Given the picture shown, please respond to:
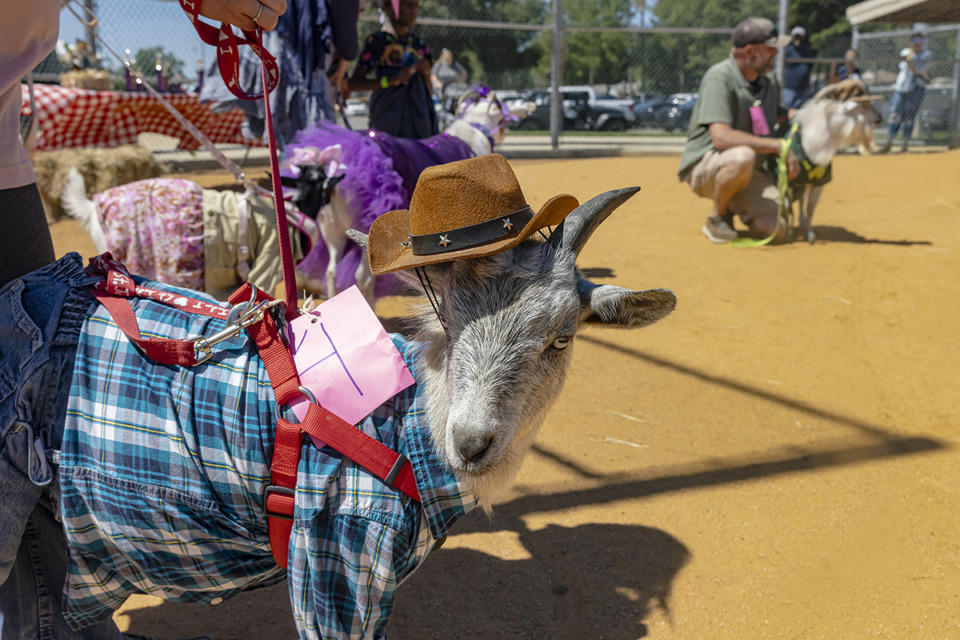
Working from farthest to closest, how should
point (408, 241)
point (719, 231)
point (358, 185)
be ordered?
point (719, 231) → point (358, 185) → point (408, 241)

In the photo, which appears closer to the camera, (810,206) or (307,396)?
(307,396)

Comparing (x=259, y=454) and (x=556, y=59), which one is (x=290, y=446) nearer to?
(x=259, y=454)

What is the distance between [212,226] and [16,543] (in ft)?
8.56

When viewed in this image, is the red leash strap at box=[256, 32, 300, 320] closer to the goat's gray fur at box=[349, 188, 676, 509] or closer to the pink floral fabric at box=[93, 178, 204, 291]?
the goat's gray fur at box=[349, 188, 676, 509]

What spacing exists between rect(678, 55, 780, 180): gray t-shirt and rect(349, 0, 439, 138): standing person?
3325 mm

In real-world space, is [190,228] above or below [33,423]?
above

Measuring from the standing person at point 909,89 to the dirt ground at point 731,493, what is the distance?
11.8 meters

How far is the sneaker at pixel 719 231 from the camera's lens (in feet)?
25.5

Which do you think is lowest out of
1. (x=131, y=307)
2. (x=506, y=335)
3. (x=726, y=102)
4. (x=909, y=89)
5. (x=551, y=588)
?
(x=551, y=588)

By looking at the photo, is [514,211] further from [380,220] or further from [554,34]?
[554,34]

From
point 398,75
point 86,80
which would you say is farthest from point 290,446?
point 86,80

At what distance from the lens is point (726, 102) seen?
734cm

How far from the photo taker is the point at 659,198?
1023 centimetres

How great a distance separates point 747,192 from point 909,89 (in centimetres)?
1089
